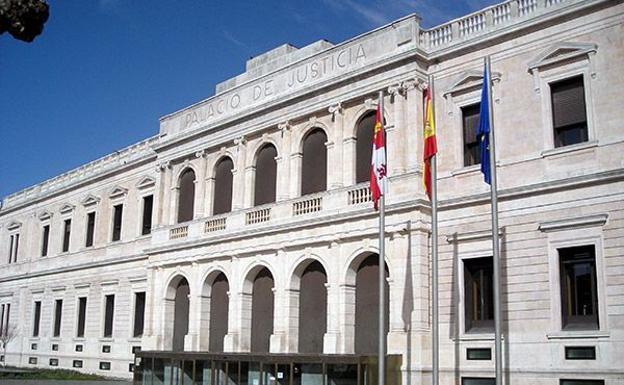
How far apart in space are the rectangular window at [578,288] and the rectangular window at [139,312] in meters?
21.1

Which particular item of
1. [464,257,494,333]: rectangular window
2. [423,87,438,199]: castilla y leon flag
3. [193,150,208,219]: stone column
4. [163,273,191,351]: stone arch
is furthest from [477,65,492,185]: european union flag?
[163,273,191,351]: stone arch

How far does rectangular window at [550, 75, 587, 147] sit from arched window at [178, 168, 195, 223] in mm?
Answer: 15895

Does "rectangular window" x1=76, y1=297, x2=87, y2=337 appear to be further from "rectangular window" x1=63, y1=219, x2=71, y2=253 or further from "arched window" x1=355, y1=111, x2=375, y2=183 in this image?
"arched window" x1=355, y1=111, x2=375, y2=183

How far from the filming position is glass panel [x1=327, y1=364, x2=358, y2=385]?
2177 centimetres

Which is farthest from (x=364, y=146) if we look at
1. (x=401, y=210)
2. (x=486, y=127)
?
(x=486, y=127)

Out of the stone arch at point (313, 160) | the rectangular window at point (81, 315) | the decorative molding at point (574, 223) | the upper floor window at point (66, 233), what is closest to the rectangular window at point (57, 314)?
the rectangular window at point (81, 315)

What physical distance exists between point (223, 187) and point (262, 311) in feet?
17.2

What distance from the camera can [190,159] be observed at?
3216 cm

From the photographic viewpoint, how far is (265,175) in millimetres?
28828

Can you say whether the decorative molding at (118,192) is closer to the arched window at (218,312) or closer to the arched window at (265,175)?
the arched window at (218,312)

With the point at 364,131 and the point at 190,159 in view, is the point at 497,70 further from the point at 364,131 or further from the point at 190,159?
the point at 190,159

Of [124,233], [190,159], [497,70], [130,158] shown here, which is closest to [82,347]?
[124,233]

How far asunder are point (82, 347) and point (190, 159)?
42.5 ft

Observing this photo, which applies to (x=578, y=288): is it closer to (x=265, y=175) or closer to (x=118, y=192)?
(x=265, y=175)
